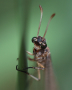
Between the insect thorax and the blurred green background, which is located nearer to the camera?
the blurred green background

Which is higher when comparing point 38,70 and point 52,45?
point 52,45

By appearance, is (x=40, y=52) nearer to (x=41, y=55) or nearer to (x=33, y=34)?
(x=41, y=55)

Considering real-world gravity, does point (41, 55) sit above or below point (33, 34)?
below

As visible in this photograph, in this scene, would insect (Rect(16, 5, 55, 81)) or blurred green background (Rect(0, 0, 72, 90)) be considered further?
insect (Rect(16, 5, 55, 81))

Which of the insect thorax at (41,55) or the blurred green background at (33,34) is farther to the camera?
the insect thorax at (41,55)

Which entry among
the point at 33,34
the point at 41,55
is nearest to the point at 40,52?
the point at 41,55

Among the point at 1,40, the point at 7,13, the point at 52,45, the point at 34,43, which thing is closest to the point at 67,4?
the point at 52,45

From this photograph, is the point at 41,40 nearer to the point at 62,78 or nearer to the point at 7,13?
the point at 7,13

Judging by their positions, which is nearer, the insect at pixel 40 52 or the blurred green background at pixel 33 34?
the blurred green background at pixel 33 34
